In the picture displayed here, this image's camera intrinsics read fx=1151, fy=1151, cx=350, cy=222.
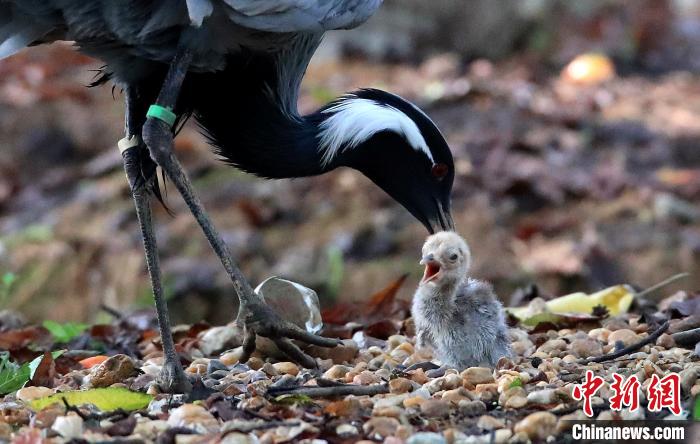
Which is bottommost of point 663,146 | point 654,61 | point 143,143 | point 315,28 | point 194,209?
point 194,209

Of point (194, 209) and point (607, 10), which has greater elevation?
point (607, 10)

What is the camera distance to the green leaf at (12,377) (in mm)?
4223

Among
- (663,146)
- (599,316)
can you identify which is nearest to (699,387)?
(599,316)

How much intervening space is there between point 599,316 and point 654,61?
26.8ft

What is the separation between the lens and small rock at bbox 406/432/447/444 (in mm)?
3303

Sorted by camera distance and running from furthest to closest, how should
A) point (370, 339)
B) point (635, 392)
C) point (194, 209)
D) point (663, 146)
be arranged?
1. point (663, 146)
2. point (370, 339)
3. point (194, 209)
4. point (635, 392)

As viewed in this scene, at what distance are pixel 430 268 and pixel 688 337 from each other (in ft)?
3.44

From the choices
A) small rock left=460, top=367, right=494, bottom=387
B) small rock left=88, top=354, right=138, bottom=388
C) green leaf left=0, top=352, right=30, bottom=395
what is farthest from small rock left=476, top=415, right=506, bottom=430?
green leaf left=0, top=352, right=30, bottom=395

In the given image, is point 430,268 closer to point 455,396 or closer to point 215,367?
point 455,396

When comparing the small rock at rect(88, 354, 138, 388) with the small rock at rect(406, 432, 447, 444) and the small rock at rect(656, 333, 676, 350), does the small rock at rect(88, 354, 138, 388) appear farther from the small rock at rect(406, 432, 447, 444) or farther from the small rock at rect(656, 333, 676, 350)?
the small rock at rect(656, 333, 676, 350)

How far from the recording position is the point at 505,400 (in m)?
3.74

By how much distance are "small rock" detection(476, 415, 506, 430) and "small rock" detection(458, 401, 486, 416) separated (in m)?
0.11

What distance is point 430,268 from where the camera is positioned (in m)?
4.38

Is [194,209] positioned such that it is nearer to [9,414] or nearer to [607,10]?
[9,414]
